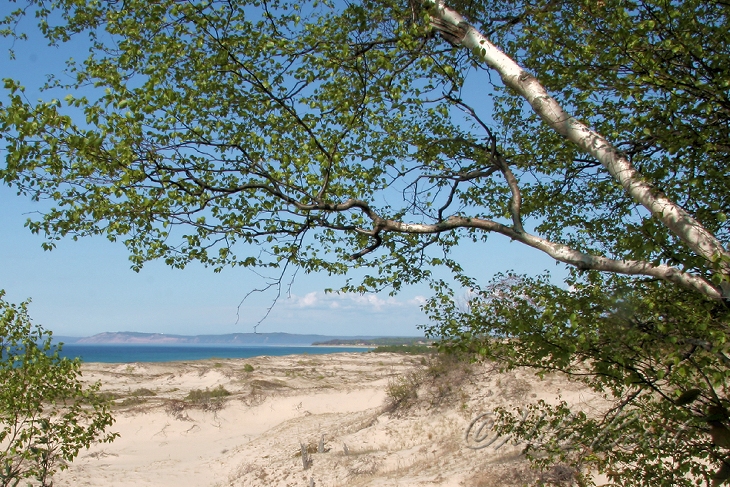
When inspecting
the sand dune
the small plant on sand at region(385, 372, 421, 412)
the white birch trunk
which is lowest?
the sand dune

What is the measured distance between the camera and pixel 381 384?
112ft

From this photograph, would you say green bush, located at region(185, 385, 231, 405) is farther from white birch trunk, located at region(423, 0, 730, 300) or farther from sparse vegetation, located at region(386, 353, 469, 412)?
white birch trunk, located at region(423, 0, 730, 300)

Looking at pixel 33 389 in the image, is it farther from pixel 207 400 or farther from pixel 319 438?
pixel 207 400

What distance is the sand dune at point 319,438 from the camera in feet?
50.1

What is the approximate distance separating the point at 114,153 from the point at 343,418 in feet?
71.1

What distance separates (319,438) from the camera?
2088cm

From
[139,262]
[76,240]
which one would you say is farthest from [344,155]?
[76,240]

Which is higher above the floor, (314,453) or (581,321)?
(581,321)

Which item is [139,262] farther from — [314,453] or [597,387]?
[314,453]

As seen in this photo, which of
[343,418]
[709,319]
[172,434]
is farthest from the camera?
[172,434]

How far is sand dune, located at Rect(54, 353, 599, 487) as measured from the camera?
50.1 feet

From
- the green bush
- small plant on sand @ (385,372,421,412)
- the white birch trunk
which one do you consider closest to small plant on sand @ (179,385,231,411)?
the green bush

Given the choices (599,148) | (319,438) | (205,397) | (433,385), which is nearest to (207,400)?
(205,397)

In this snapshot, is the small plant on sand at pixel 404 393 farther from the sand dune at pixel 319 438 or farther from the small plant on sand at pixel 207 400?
the small plant on sand at pixel 207 400
